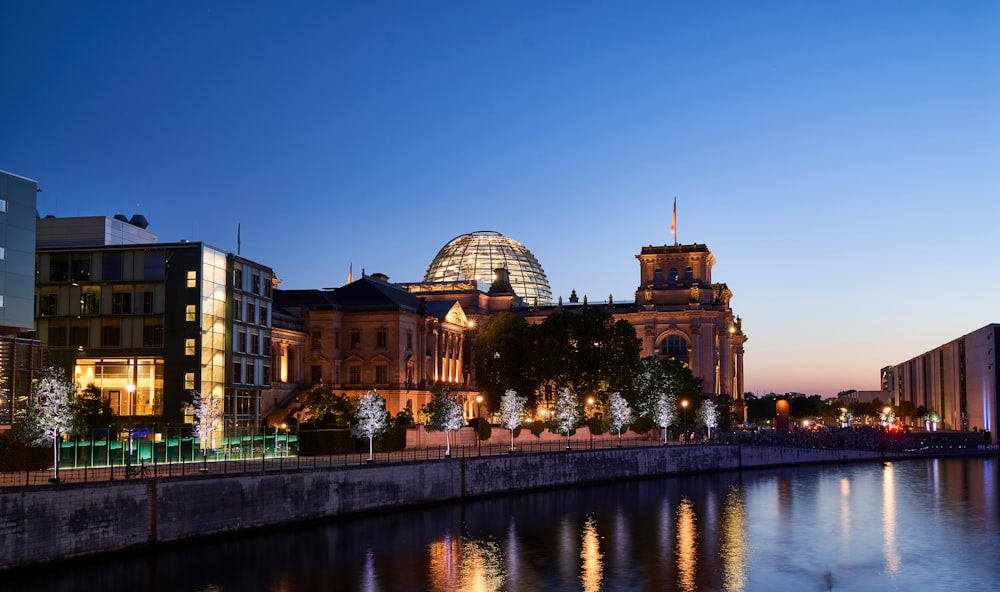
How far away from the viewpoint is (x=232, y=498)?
66.8 m

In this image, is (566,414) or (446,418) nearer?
(446,418)

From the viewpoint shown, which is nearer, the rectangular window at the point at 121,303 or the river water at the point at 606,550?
the river water at the point at 606,550

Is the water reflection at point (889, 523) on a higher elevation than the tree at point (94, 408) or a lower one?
lower

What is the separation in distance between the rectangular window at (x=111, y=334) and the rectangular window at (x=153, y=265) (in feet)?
17.2

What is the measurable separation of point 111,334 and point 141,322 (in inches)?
122

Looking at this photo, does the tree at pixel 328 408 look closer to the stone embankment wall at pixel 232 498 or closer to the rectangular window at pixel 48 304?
the stone embankment wall at pixel 232 498

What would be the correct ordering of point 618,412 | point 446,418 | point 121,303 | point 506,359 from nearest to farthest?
1. point 121,303
2. point 446,418
3. point 618,412
4. point 506,359

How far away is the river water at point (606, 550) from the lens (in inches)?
2324

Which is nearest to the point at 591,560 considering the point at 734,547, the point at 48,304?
the point at 734,547

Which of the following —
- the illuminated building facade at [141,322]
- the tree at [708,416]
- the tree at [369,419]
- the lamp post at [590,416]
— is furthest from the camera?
the tree at [708,416]

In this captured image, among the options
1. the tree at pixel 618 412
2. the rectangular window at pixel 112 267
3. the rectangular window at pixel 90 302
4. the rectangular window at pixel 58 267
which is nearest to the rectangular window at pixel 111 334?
the rectangular window at pixel 90 302

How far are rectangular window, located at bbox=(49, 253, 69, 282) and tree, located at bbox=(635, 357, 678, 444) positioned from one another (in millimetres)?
76811

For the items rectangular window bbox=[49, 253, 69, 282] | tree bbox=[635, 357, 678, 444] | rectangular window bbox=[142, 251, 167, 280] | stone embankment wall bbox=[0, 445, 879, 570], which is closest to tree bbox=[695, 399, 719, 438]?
tree bbox=[635, 357, 678, 444]

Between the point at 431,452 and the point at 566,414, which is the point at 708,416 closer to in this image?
the point at 566,414
